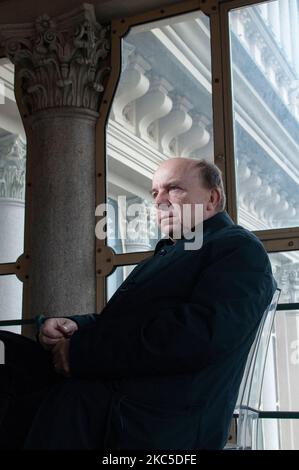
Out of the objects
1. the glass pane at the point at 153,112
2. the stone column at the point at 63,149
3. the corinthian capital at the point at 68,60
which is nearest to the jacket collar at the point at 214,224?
the glass pane at the point at 153,112

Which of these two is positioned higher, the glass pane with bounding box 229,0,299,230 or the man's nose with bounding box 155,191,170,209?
the glass pane with bounding box 229,0,299,230

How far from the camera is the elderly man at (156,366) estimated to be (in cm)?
204

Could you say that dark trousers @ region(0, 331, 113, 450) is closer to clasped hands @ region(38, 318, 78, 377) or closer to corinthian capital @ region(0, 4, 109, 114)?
clasped hands @ region(38, 318, 78, 377)

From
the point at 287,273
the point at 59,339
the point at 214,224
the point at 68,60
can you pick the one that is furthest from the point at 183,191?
the point at 68,60

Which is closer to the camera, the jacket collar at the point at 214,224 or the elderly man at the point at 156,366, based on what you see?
the elderly man at the point at 156,366

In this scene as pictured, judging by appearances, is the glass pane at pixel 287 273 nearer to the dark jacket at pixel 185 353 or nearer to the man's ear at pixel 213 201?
the man's ear at pixel 213 201

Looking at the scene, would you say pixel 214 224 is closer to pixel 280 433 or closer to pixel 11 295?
pixel 280 433

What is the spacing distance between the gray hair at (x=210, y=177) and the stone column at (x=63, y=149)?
84.7 inches

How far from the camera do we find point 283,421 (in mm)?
4086

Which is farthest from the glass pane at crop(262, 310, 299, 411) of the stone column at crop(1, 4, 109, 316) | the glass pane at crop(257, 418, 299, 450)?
the stone column at crop(1, 4, 109, 316)

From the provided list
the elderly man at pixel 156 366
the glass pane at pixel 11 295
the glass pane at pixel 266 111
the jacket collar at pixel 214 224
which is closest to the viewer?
the elderly man at pixel 156 366

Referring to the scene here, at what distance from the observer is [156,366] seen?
6.75ft

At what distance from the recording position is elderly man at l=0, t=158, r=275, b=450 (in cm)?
204
